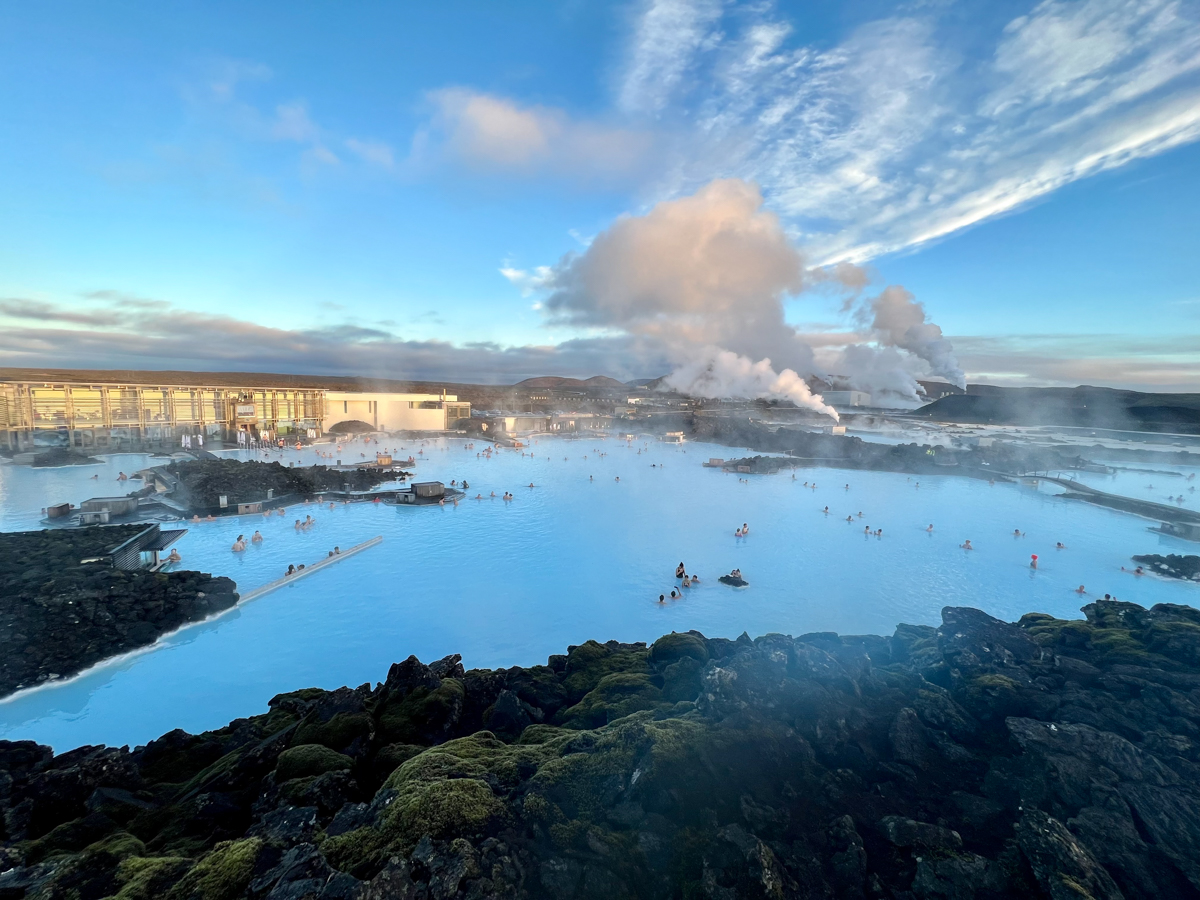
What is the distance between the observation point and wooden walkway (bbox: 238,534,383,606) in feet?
41.0

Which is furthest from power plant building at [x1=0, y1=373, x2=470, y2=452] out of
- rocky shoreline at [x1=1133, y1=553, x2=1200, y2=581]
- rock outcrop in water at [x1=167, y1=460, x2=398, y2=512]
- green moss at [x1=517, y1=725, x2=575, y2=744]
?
rocky shoreline at [x1=1133, y1=553, x2=1200, y2=581]

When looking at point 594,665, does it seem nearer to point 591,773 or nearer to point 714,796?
point 591,773

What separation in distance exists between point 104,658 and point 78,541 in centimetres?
661

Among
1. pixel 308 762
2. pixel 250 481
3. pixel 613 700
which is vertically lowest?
pixel 250 481

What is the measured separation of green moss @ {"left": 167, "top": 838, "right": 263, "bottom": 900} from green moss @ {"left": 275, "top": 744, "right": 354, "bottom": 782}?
3.86 feet

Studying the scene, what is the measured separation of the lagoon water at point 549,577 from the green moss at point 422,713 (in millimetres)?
4454

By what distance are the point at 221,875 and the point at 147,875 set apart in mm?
507

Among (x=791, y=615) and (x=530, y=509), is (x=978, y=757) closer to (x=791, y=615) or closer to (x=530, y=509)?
(x=791, y=615)

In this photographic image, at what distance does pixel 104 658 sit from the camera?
30.8ft

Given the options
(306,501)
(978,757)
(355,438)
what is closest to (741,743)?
(978,757)

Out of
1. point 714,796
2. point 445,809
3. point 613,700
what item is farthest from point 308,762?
point 714,796

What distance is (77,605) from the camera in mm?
9844

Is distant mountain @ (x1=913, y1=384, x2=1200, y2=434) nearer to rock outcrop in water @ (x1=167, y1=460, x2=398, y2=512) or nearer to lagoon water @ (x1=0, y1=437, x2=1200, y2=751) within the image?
lagoon water @ (x1=0, y1=437, x2=1200, y2=751)

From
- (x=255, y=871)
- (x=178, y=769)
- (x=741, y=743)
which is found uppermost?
(x=741, y=743)
